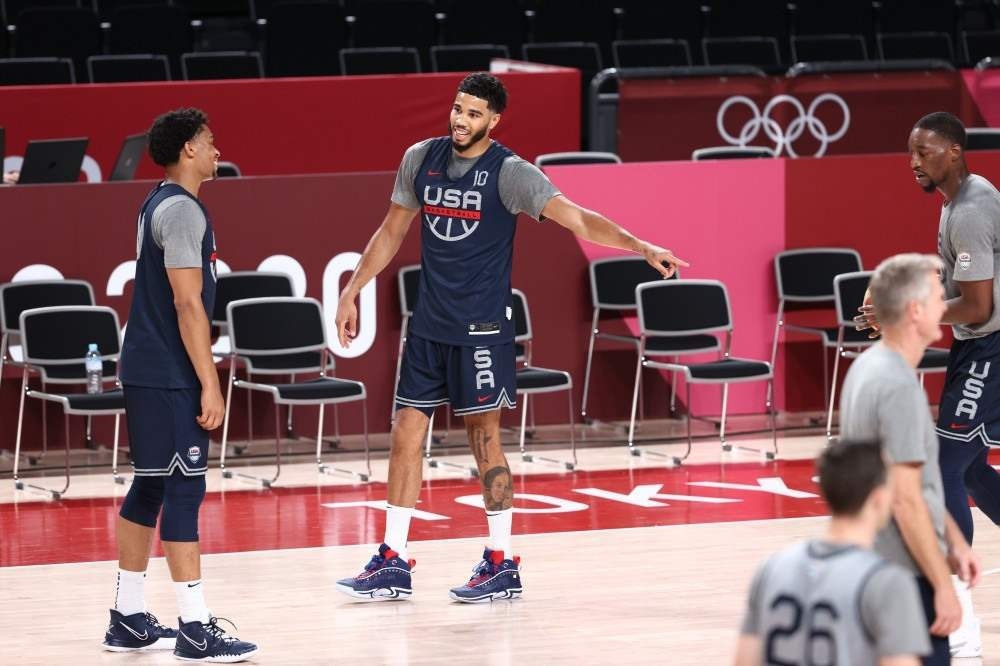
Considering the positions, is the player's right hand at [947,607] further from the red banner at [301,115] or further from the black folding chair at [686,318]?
the red banner at [301,115]

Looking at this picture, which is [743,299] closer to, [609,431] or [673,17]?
[609,431]

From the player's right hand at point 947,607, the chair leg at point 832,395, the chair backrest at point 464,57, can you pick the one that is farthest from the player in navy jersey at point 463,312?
the chair backrest at point 464,57

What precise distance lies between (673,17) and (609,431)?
639cm

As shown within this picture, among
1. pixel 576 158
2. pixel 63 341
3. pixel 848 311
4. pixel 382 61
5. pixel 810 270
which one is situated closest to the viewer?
pixel 63 341

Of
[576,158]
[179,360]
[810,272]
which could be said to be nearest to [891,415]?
[179,360]

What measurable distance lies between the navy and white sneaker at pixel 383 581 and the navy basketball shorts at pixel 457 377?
61cm

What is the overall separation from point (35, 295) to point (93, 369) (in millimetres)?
676

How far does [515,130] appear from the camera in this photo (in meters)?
13.4

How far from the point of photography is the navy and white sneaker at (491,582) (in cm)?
661

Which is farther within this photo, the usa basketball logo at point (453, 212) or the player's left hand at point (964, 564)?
the usa basketball logo at point (453, 212)

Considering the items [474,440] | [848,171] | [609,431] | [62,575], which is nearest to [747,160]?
[848,171]

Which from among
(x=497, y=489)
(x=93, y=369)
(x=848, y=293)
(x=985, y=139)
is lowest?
(x=497, y=489)

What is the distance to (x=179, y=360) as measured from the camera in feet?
18.6

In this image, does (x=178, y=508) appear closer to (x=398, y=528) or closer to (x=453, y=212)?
(x=398, y=528)
